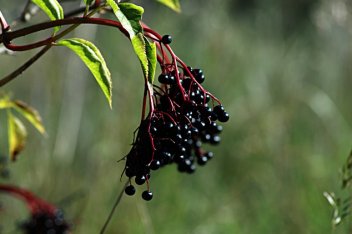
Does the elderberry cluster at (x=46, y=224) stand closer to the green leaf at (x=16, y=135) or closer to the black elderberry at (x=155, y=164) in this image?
the green leaf at (x=16, y=135)

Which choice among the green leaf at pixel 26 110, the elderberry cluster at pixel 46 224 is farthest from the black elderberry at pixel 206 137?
the elderberry cluster at pixel 46 224

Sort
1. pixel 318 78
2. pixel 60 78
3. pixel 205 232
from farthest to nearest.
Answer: pixel 318 78 < pixel 60 78 < pixel 205 232

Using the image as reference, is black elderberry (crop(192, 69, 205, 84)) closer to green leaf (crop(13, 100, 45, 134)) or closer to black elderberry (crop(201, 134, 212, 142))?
black elderberry (crop(201, 134, 212, 142))

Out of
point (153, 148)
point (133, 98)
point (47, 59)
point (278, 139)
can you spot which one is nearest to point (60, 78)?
point (47, 59)

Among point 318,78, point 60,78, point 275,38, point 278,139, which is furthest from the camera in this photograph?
point 275,38

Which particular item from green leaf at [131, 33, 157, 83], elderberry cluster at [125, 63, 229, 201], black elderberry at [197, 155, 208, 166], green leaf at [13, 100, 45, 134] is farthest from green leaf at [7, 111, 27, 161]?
green leaf at [131, 33, 157, 83]

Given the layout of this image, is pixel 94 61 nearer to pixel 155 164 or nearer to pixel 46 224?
pixel 155 164

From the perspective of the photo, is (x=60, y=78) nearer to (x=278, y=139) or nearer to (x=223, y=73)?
(x=223, y=73)
